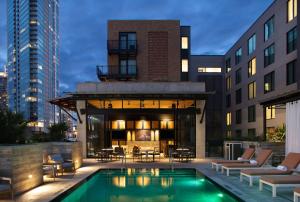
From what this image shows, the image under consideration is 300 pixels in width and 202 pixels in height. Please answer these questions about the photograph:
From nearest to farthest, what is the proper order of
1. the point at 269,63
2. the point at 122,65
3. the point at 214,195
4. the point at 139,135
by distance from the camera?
the point at 214,195 < the point at 139,135 < the point at 269,63 < the point at 122,65

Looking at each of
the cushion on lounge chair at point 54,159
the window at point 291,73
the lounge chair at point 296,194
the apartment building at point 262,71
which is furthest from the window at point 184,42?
the lounge chair at point 296,194

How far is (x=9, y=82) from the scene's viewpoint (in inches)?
6545

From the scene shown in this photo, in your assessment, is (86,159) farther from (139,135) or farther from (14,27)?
(14,27)

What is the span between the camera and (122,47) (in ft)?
96.2

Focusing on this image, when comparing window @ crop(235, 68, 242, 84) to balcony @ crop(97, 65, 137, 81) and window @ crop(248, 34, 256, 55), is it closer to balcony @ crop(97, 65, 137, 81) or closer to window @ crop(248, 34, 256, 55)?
window @ crop(248, 34, 256, 55)

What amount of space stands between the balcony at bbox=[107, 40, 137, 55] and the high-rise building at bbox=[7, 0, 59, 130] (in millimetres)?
127266

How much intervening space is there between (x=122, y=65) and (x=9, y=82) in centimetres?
15146

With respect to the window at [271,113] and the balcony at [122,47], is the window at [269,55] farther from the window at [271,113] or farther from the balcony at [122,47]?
the balcony at [122,47]

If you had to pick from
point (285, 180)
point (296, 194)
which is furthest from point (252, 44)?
point (296, 194)

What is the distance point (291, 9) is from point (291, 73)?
177 inches

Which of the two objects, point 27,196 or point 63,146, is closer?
point 27,196

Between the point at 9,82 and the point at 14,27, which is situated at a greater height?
the point at 14,27

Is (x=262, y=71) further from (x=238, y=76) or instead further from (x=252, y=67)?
(x=238, y=76)

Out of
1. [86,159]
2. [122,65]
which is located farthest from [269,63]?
[86,159]
